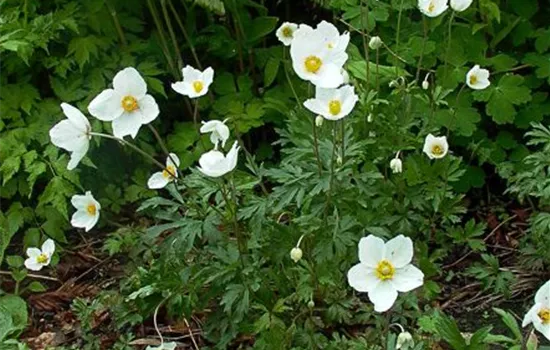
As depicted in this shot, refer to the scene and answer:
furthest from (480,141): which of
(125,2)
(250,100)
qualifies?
(125,2)

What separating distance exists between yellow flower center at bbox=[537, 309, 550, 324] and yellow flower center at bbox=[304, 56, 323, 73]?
2.61ft

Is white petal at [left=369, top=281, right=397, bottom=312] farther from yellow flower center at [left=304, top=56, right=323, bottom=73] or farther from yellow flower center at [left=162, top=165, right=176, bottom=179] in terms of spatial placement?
yellow flower center at [left=162, top=165, right=176, bottom=179]

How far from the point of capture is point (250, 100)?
146 inches

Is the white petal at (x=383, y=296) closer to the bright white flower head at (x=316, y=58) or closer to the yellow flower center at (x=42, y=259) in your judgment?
the bright white flower head at (x=316, y=58)

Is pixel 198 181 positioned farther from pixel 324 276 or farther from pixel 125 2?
pixel 125 2

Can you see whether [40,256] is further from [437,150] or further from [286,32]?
[437,150]

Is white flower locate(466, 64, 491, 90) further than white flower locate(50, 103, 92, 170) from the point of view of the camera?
Yes

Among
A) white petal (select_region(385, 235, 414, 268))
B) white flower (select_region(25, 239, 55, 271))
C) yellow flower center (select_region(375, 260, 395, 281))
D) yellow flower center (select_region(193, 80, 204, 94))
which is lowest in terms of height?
white flower (select_region(25, 239, 55, 271))

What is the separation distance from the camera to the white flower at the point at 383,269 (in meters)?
2.17

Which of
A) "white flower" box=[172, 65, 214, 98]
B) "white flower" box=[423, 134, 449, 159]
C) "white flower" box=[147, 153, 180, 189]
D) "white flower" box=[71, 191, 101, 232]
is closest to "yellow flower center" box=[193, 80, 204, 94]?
"white flower" box=[172, 65, 214, 98]

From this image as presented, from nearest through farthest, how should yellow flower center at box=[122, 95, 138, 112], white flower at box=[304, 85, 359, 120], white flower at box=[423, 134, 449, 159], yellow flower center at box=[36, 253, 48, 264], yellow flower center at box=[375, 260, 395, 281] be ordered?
1. yellow flower center at box=[375, 260, 395, 281]
2. white flower at box=[304, 85, 359, 120]
3. yellow flower center at box=[122, 95, 138, 112]
4. white flower at box=[423, 134, 449, 159]
5. yellow flower center at box=[36, 253, 48, 264]

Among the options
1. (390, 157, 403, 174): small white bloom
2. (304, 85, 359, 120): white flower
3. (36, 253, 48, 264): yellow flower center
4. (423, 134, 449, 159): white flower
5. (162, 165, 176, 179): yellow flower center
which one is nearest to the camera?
(304, 85, 359, 120): white flower

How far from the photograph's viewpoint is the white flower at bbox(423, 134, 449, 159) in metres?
2.86

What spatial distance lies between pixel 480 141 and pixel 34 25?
5.46ft
